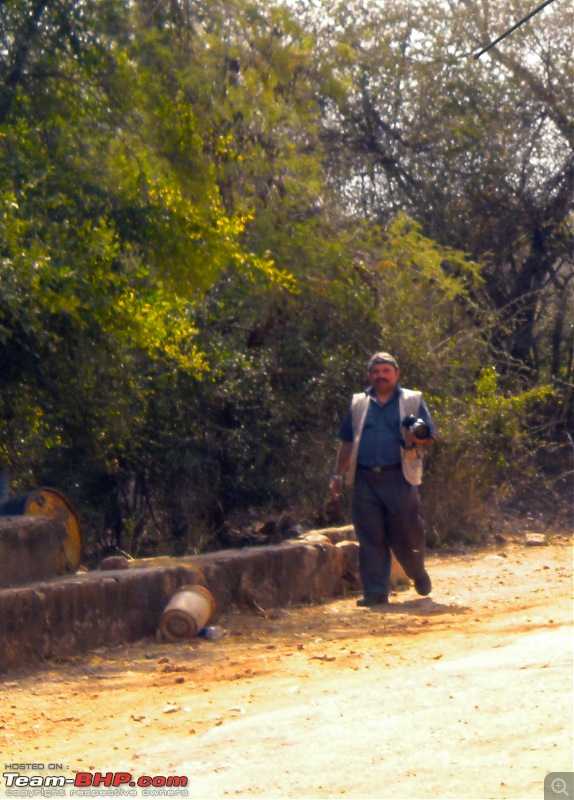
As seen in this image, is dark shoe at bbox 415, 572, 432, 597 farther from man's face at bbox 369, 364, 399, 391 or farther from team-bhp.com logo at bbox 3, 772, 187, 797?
team-bhp.com logo at bbox 3, 772, 187, 797

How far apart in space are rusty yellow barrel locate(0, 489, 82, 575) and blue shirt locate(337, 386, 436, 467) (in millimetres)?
2384

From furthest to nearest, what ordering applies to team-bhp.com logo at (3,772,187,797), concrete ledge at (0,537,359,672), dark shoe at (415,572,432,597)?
1. dark shoe at (415,572,432,597)
2. concrete ledge at (0,537,359,672)
3. team-bhp.com logo at (3,772,187,797)

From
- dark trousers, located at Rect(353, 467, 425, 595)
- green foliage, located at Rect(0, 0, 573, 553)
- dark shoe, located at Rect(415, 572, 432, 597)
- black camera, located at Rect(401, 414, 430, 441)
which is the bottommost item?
dark shoe, located at Rect(415, 572, 432, 597)

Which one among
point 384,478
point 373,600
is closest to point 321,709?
point 373,600

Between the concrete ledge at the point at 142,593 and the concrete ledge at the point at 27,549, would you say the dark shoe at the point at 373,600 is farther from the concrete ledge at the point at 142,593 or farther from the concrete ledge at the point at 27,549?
the concrete ledge at the point at 27,549

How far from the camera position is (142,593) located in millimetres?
6914

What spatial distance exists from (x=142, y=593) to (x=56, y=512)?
6.58 ft

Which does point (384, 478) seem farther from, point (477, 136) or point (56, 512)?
point (477, 136)

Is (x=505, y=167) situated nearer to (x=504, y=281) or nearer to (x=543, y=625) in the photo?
(x=504, y=281)

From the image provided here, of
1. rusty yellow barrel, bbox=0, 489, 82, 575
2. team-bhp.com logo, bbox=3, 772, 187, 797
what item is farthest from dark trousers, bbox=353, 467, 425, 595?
team-bhp.com logo, bbox=3, 772, 187, 797

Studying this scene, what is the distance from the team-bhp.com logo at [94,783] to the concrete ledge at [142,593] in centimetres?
193

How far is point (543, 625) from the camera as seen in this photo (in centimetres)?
644

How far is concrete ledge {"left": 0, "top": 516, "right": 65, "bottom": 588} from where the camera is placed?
6.87 m

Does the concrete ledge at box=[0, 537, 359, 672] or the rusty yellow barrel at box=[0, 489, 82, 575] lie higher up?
the rusty yellow barrel at box=[0, 489, 82, 575]
